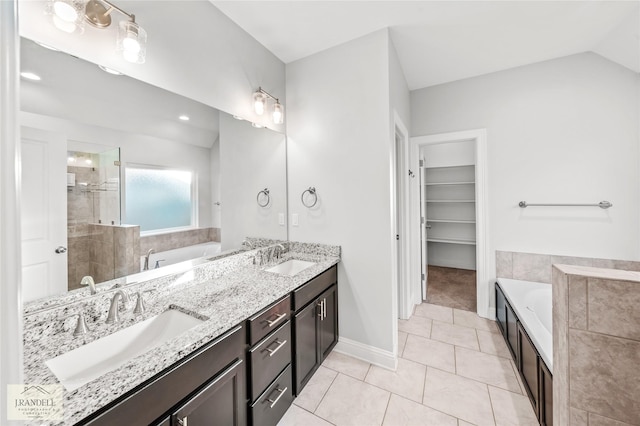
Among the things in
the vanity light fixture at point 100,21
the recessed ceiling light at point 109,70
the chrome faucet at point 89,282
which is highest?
the vanity light fixture at point 100,21

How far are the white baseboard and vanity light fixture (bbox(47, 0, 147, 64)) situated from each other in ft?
8.21

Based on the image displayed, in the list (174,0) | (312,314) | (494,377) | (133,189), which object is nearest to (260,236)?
(312,314)

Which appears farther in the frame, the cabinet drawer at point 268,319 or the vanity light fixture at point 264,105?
the vanity light fixture at point 264,105

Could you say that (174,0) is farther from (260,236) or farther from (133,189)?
(260,236)

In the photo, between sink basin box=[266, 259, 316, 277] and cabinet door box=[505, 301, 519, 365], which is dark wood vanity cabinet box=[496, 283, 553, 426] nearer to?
cabinet door box=[505, 301, 519, 365]

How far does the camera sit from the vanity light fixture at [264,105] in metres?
2.11

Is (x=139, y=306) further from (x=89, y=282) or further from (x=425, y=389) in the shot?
(x=425, y=389)

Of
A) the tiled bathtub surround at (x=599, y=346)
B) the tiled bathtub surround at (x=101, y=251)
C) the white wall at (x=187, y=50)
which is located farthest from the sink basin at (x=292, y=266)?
the tiled bathtub surround at (x=599, y=346)

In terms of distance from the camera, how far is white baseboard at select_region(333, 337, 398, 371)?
204 centimetres

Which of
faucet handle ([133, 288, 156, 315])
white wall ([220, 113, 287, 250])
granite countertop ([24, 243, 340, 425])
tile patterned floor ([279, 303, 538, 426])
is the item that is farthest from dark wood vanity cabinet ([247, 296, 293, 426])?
white wall ([220, 113, 287, 250])

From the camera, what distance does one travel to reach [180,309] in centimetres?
126

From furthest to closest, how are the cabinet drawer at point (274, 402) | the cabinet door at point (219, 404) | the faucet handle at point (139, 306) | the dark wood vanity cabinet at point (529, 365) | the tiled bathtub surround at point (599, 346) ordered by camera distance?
the dark wood vanity cabinet at point (529, 365) < the cabinet drawer at point (274, 402) < the faucet handle at point (139, 306) < the cabinet door at point (219, 404) < the tiled bathtub surround at point (599, 346)

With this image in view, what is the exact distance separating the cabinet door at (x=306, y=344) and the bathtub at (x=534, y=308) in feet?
4.71

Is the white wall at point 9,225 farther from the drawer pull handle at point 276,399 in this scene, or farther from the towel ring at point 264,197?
the towel ring at point 264,197
